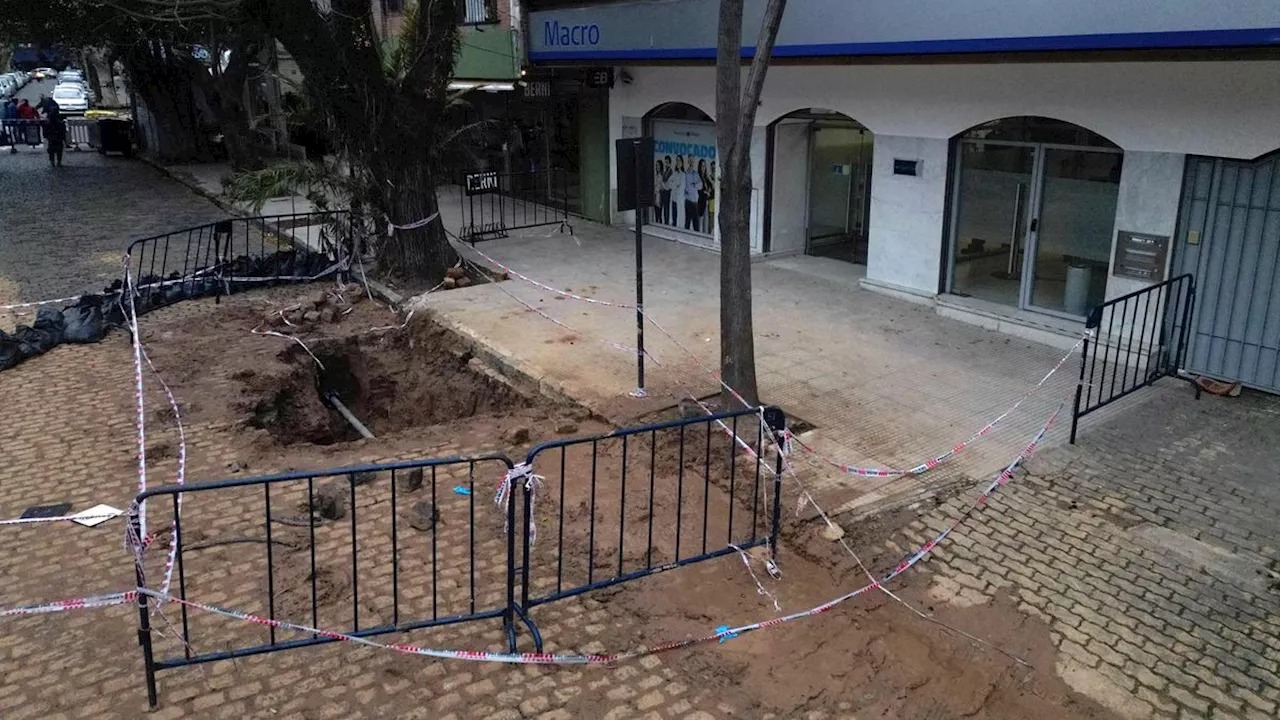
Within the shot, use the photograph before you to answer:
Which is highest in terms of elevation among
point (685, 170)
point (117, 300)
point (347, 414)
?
point (685, 170)

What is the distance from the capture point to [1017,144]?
11.0 meters

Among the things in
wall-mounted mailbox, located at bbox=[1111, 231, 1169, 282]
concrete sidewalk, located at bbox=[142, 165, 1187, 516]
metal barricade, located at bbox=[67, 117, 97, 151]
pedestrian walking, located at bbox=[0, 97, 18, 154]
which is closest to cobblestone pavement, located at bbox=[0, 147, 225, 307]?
pedestrian walking, located at bbox=[0, 97, 18, 154]

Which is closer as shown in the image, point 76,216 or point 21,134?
point 76,216

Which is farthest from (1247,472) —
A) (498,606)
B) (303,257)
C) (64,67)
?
(64,67)

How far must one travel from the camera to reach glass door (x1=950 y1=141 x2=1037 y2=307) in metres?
11.1

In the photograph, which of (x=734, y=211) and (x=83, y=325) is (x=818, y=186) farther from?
(x=83, y=325)

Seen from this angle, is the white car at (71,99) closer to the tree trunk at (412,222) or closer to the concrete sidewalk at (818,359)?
the tree trunk at (412,222)

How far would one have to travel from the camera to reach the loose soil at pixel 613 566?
16.8 feet

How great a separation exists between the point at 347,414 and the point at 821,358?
5229mm

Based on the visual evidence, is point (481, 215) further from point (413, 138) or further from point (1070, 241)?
point (1070, 241)

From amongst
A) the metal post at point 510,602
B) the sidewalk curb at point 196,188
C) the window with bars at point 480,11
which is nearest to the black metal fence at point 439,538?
the metal post at point 510,602

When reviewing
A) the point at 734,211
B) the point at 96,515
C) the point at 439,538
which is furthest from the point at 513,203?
the point at 439,538

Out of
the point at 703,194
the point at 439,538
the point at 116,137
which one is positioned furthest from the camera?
the point at 116,137

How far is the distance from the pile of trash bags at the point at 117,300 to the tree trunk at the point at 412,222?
4.57 feet
